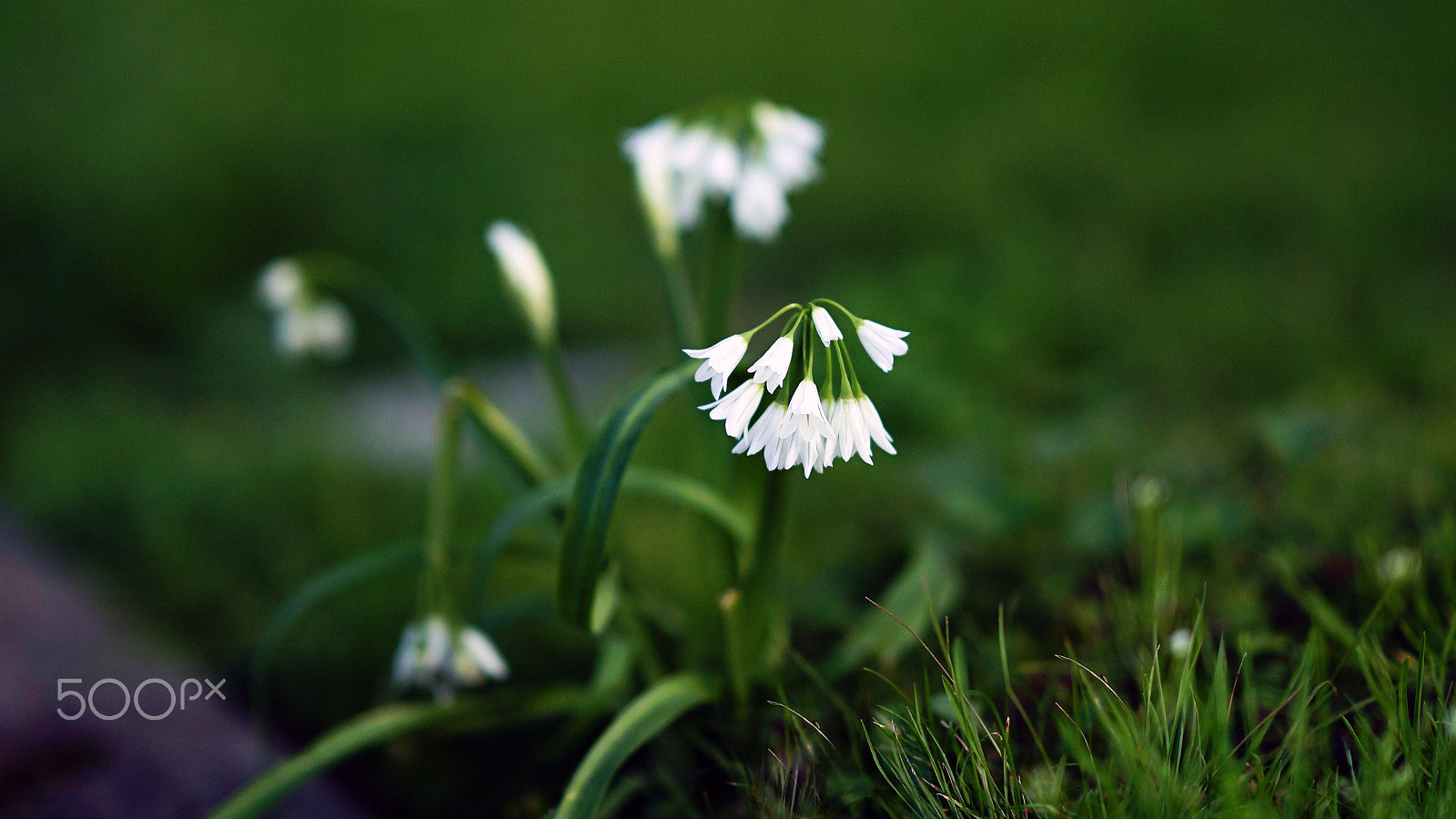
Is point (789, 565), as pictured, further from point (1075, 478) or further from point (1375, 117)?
point (1375, 117)

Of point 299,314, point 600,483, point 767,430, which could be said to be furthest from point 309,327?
point 767,430

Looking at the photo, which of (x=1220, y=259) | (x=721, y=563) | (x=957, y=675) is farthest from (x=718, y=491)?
(x=1220, y=259)

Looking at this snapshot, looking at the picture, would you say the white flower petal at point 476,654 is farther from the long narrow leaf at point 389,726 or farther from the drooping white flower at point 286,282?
the drooping white flower at point 286,282

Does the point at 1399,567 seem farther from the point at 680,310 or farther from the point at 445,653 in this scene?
the point at 445,653

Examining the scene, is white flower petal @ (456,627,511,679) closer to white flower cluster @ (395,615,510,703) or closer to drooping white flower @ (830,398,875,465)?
white flower cluster @ (395,615,510,703)

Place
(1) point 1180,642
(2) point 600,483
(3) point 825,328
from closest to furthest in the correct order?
(3) point 825,328
(2) point 600,483
(1) point 1180,642
